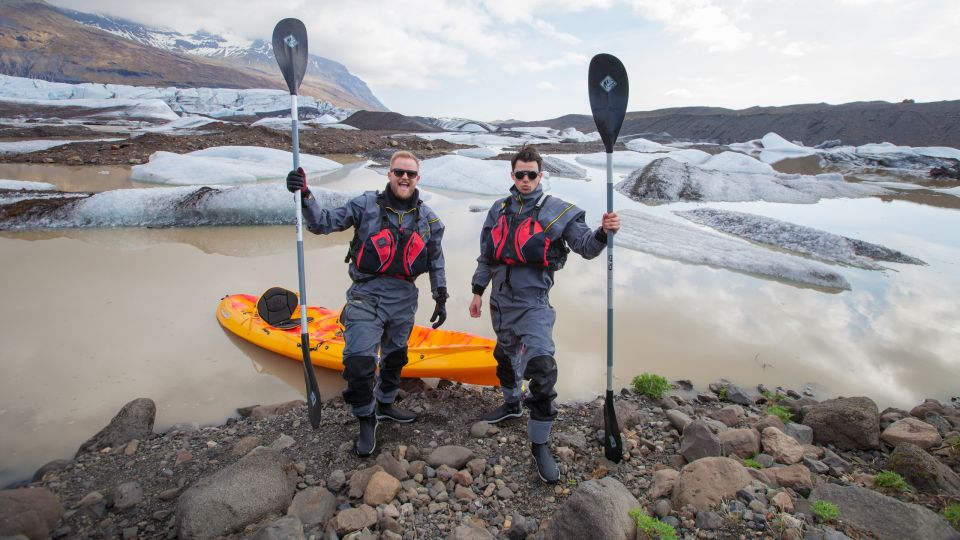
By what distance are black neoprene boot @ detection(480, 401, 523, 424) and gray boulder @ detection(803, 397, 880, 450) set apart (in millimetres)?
1995

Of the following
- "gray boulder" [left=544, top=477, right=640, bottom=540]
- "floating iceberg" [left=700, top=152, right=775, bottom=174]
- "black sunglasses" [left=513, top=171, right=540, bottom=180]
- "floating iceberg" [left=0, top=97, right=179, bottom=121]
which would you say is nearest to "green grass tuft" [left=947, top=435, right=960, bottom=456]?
"gray boulder" [left=544, top=477, right=640, bottom=540]

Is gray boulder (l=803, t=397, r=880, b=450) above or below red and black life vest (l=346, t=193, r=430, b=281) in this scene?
below

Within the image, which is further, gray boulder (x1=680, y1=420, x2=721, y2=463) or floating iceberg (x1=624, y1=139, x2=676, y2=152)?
floating iceberg (x1=624, y1=139, x2=676, y2=152)

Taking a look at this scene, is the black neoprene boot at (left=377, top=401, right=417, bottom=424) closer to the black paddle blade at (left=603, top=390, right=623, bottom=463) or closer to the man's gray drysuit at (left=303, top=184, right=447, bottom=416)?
the man's gray drysuit at (left=303, top=184, right=447, bottom=416)

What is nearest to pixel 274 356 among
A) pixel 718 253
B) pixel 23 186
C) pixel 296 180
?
pixel 296 180

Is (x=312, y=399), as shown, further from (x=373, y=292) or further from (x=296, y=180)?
(x=296, y=180)

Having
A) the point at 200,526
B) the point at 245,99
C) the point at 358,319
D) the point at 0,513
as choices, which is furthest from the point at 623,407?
the point at 245,99

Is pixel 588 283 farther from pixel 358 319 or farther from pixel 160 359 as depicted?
pixel 160 359

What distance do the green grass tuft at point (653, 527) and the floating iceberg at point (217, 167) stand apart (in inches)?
508

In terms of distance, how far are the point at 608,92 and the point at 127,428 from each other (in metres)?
3.84

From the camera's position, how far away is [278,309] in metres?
4.86

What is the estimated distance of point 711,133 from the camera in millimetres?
58594

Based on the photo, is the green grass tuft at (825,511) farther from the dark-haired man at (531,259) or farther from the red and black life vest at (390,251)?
the red and black life vest at (390,251)

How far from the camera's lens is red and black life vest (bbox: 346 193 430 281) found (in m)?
3.14
